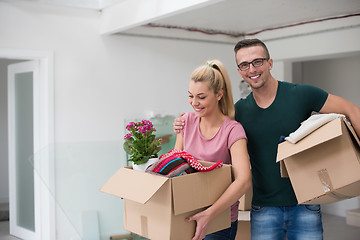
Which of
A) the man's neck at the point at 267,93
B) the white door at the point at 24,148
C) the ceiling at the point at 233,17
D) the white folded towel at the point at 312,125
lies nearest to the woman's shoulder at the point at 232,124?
the man's neck at the point at 267,93

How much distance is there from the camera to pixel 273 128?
206cm

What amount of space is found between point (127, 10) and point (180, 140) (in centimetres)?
235

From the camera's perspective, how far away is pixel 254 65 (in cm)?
A: 202

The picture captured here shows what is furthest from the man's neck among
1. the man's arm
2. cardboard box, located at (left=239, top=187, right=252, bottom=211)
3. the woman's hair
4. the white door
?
the white door

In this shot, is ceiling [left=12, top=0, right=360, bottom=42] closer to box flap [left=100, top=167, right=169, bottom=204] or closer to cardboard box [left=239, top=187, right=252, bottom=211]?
cardboard box [left=239, top=187, right=252, bottom=211]

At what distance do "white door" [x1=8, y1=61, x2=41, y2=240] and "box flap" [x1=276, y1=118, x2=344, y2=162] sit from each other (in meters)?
3.29

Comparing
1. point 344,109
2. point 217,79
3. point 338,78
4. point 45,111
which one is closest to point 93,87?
point 45,111

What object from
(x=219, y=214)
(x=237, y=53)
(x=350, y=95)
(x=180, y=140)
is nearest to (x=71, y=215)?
(x=180, y=140)

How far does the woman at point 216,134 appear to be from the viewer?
6.23 feet

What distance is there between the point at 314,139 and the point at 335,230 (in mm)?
4052

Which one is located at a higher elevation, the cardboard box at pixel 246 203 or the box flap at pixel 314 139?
the box flap at pixel 314 139

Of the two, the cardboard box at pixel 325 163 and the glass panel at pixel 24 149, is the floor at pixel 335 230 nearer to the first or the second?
the glass panel at pixel 24 149

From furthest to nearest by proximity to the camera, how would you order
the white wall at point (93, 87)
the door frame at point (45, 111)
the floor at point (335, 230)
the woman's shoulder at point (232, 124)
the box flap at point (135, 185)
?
the floor at point (335, 230) → the door frame at point (45, 111) → the white wall at point (93, 87) → the woman's shoulder at point (232, 124) → the box flap at point (135, 185)

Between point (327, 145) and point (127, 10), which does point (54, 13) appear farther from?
point (327, 145)
